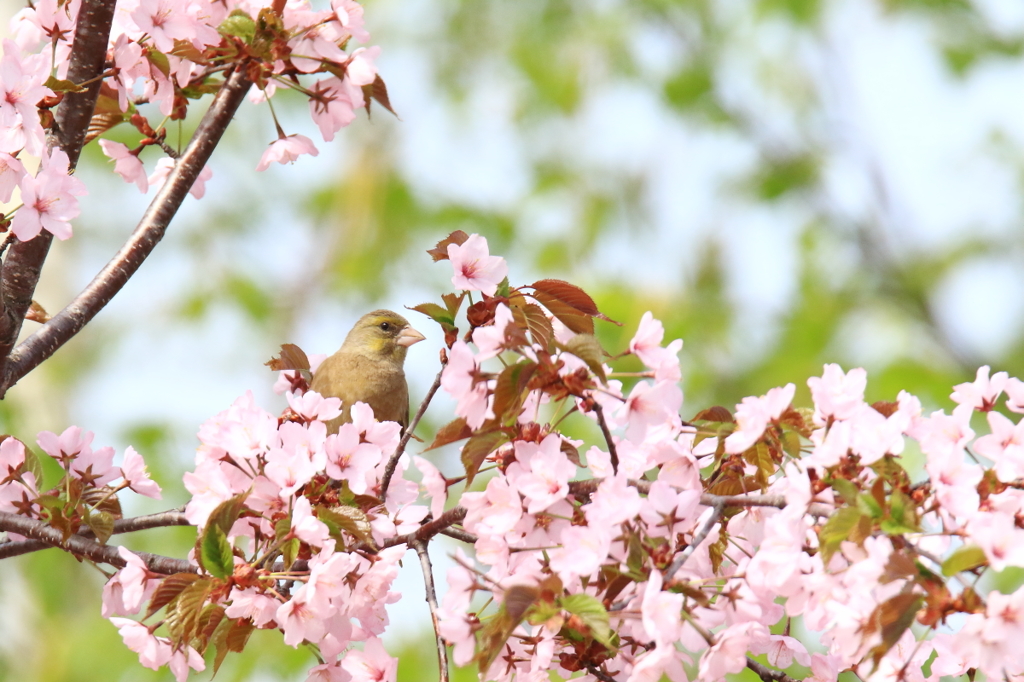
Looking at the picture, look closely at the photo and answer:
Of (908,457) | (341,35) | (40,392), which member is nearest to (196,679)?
(40,392)

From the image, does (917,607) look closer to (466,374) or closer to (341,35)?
(466,374)

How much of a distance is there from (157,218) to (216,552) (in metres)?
1.17

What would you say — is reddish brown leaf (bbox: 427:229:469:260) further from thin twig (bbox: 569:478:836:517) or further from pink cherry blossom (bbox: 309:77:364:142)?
pink cherry blossom (bbox: 309:77:364:142)

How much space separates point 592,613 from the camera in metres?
1.67

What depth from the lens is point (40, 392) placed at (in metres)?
12.4

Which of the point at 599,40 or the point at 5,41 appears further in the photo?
the point at 599,40

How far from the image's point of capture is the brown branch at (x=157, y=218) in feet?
8.49

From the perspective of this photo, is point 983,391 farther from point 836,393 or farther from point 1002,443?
point 836,393

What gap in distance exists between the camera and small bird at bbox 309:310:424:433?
174 inches

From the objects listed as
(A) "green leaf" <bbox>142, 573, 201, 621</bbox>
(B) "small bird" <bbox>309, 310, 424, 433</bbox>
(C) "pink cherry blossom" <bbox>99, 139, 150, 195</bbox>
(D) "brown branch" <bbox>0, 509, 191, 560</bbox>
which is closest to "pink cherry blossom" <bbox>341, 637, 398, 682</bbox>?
(A) "green leaf" <bbox>142, 573, 201, 621</bbox>

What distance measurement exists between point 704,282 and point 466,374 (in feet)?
31.8

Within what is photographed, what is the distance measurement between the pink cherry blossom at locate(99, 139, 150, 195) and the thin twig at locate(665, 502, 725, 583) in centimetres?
178

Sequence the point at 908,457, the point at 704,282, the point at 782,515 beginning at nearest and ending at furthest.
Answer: the point at 782,515
the point at 908,457
the point at 704,282

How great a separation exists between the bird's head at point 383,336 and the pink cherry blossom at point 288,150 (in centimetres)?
198
